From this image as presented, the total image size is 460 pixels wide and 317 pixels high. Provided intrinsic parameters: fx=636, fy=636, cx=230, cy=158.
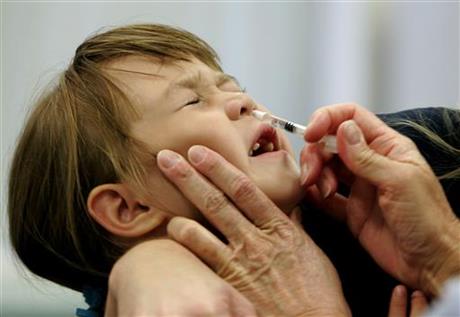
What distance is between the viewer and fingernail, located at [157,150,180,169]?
96 centimetres

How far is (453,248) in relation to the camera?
95 cm

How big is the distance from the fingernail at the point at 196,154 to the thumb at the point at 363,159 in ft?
0.69

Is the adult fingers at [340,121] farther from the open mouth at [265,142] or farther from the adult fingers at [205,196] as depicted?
the adult fingers at [205,196]

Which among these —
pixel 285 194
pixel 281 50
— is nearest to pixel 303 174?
pixel 285 194

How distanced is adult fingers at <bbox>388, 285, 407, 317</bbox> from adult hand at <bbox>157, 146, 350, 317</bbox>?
0.25 feet

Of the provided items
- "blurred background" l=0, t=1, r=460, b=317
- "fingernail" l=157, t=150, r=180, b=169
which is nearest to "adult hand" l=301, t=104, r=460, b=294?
"fingernail" l=157, t=150, r=180, b=169

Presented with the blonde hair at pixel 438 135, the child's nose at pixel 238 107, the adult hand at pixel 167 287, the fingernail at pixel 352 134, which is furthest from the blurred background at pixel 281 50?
the adult hand at pixel 167 287

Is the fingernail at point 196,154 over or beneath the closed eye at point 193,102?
beneath

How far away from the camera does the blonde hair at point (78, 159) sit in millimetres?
1015

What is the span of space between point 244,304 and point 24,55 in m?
1.32

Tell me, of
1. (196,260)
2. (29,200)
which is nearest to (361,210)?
(196,260)

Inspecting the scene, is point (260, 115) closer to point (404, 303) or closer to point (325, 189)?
point (325, 189)

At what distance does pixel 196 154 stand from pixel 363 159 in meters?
0.25

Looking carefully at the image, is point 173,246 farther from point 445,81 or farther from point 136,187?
point 445,81
